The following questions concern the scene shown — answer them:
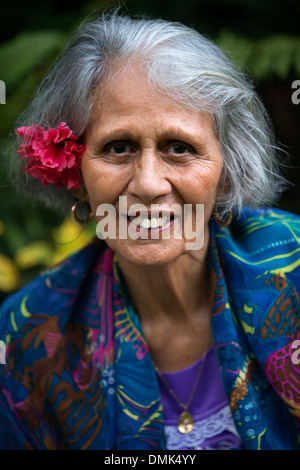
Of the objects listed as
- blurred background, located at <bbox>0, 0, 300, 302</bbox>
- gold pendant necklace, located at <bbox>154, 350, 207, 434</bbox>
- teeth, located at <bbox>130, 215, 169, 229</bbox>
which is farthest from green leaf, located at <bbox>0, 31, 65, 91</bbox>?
gold pendant necklace, located at <bbox>154, 350, 207, 434</bbox>

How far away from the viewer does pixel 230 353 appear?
181 cm

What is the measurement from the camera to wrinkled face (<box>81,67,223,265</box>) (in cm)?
165

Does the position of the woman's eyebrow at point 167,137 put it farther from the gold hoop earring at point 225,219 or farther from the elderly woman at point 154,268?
the gold hoop earring at point 225,219

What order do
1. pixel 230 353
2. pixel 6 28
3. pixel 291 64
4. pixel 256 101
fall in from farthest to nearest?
pixel 6 28
pixel 291 64
pixel 256 101
pixel 230 353

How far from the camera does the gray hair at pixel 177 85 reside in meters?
1.68

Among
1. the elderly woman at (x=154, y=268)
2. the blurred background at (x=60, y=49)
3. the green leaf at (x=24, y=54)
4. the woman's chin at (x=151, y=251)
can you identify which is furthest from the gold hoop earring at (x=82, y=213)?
the green leaf at (x=24, y=54)

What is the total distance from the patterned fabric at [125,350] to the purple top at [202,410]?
81 mm

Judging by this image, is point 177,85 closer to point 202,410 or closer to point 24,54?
point 202,410

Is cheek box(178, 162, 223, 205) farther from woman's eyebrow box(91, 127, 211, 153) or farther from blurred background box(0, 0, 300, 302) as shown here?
blurred background box(0, 0, 300, 302)

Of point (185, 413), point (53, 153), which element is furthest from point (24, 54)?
point (185, 413)

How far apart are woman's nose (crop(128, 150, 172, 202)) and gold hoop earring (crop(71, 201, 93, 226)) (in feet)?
1.57

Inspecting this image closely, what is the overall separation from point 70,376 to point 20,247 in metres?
1.79
